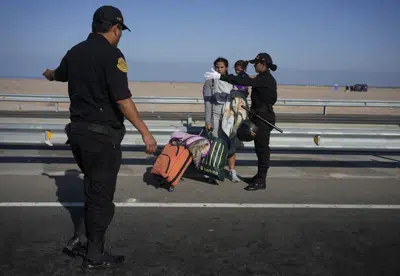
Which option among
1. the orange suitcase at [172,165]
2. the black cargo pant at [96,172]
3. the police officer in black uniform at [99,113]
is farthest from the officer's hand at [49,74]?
the orange suitcase at [172,165]

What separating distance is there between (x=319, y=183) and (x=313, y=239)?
245cm

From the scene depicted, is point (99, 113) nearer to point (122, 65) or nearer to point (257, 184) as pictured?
point (122, 65)

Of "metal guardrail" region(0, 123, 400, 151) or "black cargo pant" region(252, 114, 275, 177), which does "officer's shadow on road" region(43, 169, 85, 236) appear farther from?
"black cargo pant" region(252, 114, 275, 177)

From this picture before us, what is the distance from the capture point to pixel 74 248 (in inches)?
152

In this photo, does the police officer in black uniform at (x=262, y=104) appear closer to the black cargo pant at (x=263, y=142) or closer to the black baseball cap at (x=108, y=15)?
the black cargo pant at (x=263, y=142)

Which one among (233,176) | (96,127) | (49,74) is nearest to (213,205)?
(233,176)

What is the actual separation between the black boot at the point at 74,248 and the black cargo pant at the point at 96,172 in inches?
9.7

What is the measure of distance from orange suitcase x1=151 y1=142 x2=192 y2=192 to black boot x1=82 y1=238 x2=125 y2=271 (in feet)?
7.67

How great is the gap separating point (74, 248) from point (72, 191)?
6.87 ft

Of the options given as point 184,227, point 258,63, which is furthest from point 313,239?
Answer: point 258,63

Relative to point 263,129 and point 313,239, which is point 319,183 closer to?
point 263,129

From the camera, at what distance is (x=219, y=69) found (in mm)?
6555

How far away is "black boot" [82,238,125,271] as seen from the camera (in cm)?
360

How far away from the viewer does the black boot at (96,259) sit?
3.60 meters
